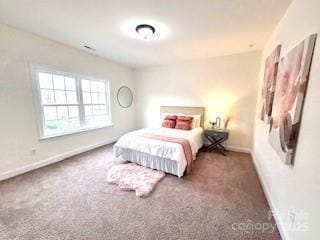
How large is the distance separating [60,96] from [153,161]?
253cm

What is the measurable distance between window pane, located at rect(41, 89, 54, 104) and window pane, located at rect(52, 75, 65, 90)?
0.18m

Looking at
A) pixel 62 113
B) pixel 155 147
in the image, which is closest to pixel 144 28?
pixel 155 147

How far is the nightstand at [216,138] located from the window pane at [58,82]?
3596mm

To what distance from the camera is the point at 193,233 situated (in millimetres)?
1556

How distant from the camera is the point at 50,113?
3.18 m

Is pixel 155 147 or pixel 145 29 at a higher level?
pixel 145 29

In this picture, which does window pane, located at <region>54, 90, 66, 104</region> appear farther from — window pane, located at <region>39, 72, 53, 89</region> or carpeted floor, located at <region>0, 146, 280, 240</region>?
carpeted floor, located at <region>0, 146, 280, 240</region>

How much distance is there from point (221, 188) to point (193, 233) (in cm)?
100

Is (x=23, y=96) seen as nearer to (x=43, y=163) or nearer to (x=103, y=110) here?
(x=43, y=163)

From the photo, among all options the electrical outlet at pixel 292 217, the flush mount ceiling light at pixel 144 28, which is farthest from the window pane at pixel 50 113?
the electrical outlet at pixel 292 217

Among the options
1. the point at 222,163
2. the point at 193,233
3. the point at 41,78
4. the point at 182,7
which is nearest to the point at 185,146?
the point at 222,163

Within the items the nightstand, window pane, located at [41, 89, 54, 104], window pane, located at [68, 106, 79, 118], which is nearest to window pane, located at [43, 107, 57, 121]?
window pane, located at [41, 89, 54, 104]

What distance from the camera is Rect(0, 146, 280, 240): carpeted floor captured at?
5.14 feet

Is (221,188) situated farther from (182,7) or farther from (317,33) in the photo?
(182,7)
